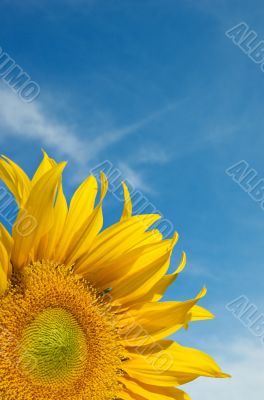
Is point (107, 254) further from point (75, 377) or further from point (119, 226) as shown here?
point (75, 377)

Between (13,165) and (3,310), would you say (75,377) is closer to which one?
(3,310)

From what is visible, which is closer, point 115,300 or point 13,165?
Answer: point 13,165

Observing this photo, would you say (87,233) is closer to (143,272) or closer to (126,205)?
(126,205)

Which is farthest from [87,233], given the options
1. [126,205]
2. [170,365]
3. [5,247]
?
[170,365]

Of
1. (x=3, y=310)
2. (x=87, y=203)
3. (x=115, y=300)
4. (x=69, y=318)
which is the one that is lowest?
(x=3, y=310)

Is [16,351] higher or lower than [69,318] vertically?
lower

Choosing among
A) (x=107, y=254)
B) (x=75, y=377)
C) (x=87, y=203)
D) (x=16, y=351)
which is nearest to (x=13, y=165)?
(x=87, y=203)

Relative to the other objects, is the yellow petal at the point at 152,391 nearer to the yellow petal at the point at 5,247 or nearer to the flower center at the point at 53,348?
the flower center at the point at 53,348

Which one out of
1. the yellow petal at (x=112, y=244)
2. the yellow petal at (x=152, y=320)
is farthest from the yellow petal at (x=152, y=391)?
the yellow petal at (x=112, y=244)
